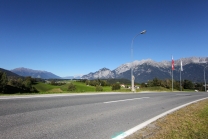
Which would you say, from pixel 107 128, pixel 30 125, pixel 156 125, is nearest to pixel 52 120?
pixel 30 125

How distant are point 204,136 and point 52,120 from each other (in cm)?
437

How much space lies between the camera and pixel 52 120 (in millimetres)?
5340

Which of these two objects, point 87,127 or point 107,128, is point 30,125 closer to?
point 87,127

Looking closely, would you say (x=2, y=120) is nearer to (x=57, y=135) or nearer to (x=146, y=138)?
(x=57, y=135)

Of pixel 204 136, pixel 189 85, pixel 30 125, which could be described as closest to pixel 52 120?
pixel 30 125

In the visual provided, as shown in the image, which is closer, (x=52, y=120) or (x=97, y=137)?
(x=97, y=137)

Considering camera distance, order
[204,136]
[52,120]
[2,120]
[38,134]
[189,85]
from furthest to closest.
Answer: [189,85], [52,120], [2,120], [204,136], [38,134]

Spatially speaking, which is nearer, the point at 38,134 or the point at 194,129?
the point at 38,134

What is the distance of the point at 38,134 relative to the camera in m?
4.07

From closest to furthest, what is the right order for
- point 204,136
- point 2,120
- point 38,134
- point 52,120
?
point 38,134, point 204,136, point 2,120, point 52,120

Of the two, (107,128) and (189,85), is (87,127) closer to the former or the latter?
(107,128)

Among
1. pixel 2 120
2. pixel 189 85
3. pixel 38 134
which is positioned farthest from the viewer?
pixel 189 85

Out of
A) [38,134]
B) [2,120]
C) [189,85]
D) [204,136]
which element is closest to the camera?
[38,134]

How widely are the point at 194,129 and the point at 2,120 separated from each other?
5.71 meters
